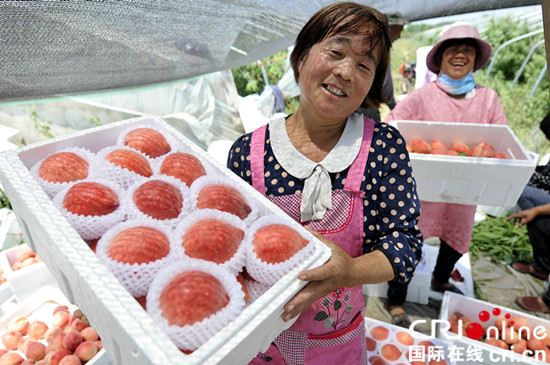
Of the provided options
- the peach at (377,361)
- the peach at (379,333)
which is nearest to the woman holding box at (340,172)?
the peach at (377,361)

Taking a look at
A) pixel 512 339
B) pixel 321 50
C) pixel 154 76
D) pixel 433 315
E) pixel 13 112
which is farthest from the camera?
pixel 13 112

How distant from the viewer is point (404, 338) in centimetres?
237

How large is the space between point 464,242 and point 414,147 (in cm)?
101

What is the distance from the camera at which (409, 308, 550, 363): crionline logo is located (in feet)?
7.82

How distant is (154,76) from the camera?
6.16 ft

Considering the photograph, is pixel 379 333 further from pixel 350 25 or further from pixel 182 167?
pixel 350 25

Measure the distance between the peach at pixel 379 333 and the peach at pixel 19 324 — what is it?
224 centimetres

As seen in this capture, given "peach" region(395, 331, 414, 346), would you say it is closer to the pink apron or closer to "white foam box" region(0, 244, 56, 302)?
the pink apron

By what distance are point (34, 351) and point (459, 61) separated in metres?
3.75

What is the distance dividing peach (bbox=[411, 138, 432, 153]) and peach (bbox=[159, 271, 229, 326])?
251 cm

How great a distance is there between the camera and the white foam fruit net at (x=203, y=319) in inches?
29.3

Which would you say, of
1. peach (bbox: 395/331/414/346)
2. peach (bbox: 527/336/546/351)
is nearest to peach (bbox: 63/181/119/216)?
peach (bbox: 395/331/414/346)

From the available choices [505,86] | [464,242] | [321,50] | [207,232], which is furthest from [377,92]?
[505,86]

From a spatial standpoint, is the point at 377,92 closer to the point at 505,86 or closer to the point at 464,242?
the point at 464,242
